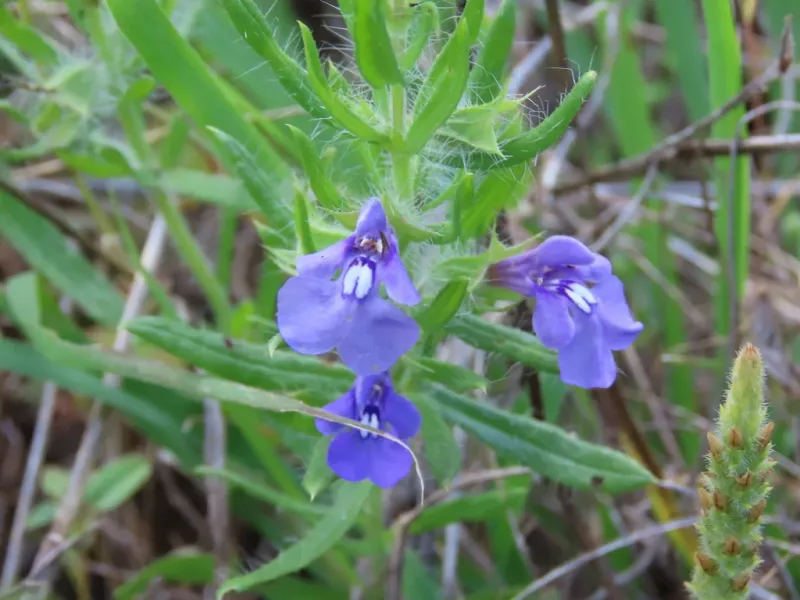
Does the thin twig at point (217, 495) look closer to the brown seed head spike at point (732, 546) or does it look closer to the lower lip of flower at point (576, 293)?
the lower lip of flower at point (576, 293)

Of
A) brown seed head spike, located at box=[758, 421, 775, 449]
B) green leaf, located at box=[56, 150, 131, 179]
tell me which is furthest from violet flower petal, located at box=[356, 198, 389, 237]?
green leaf, located at box=[56, 150, 131, 179]

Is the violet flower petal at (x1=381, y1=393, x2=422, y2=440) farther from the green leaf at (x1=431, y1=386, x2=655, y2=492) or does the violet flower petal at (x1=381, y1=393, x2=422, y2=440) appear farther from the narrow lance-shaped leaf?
the narrow lance-shaped leaf

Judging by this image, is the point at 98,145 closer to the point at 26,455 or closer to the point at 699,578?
the point at 26,455

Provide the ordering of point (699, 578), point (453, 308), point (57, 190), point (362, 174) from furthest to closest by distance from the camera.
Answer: point (57, 190) < point (362, 174) < point (453, 308) < point (699, 578)

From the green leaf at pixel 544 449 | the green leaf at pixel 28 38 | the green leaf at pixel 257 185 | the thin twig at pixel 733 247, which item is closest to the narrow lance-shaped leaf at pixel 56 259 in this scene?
the green leaf at pixel 28 38

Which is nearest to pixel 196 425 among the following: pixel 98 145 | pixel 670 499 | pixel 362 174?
pixel 98 145

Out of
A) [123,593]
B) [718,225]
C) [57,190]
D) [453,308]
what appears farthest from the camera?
[57,190]

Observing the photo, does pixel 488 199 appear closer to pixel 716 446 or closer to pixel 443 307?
pixel 443 307
